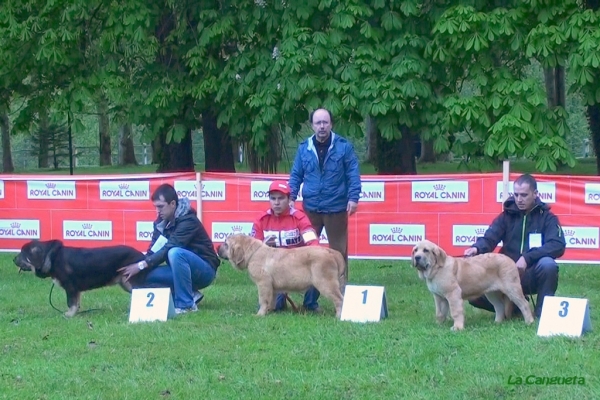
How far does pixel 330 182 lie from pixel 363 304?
4.88ft

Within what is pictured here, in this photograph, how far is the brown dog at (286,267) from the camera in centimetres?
863

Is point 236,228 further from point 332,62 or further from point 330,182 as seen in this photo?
point 330,182

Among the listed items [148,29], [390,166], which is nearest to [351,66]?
[148,29]

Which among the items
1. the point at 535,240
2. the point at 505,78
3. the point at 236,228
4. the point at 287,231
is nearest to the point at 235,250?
the point at 287,231

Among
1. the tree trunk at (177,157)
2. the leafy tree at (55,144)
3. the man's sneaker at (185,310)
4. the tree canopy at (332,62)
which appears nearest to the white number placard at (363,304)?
the man's sneaker at (185,310)

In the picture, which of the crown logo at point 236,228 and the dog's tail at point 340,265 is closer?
the dog's tail at point 340,265

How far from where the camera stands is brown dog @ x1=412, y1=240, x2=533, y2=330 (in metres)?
7.85

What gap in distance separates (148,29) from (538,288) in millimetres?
7987

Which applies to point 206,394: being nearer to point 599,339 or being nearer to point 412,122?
point 599,339

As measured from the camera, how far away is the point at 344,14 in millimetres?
→ 12945

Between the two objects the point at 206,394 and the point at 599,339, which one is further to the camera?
the point at 599,339

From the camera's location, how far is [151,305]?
872 centimetres

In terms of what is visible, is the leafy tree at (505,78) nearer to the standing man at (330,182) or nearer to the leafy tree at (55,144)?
the standing man at (330,182)

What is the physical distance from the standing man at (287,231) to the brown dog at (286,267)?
0.31 meters
